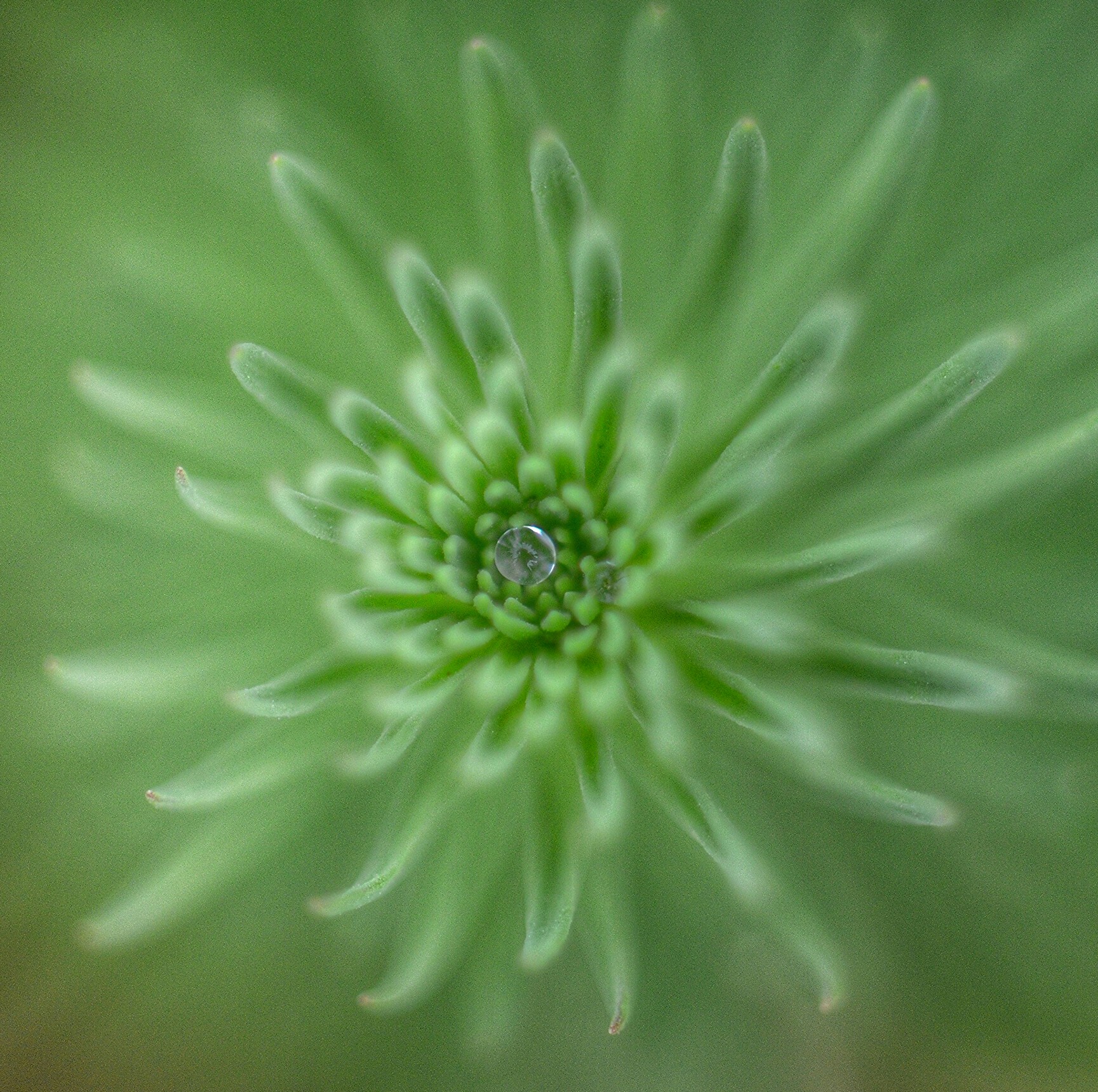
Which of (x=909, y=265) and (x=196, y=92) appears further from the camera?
(x=196, y=92)

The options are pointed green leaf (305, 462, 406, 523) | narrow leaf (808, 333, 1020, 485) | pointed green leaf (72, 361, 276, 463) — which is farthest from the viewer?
pointed green leaf (72, 361, 276, 463)

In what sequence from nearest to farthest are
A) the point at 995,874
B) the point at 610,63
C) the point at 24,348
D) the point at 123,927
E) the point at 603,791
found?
the point at 603,791, the point at 123,927, the point at 995,874, the point at 610,63, the point at 24,348

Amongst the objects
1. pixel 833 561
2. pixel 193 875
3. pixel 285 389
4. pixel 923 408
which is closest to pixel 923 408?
pixel 923 408

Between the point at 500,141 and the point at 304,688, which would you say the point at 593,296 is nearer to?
the point at 500,141

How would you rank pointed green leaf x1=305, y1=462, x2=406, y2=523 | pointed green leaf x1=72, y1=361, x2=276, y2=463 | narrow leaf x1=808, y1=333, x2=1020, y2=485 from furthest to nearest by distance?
pointed green leaf x1=72, y1=361, x2=276, y2=463
pointed green leaf x1=305, y1=462, x2=406, y2=523
narrow leaf x1=808, y1=333, x2=1020, y2=485

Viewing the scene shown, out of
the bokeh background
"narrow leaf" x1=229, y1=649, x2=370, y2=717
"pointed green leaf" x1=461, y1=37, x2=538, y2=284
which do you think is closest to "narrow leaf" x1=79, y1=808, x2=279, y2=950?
the bokeh background

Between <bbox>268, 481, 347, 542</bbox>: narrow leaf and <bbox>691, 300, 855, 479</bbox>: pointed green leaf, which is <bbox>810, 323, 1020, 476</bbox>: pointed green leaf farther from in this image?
<bbox>268, 481, 347, 542</bbox>: narrow leaf

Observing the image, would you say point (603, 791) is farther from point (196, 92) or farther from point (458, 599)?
point (196, 92)

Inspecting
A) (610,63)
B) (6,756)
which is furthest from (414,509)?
(6,756)
